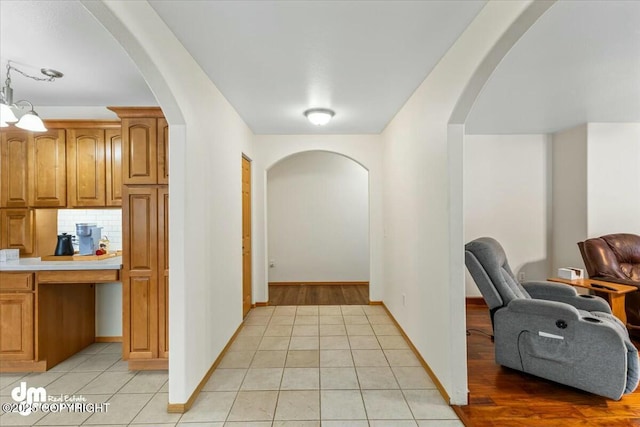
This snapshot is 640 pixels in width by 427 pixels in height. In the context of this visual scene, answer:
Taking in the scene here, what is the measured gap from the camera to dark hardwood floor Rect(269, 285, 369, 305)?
494 centimetres

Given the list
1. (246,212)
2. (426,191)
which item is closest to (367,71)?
(426,191)

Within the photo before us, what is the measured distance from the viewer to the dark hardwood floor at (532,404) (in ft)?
6.72

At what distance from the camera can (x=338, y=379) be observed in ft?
8.41

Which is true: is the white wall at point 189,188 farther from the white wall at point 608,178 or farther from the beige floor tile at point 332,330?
the white wall at point 608,178

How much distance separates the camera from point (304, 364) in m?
2.83

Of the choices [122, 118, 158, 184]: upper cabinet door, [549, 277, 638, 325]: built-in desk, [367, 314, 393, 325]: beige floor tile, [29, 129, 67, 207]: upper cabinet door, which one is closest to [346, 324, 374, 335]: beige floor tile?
[367, 314, 393, 325]: beige floor tile

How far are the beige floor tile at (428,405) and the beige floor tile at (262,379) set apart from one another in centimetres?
103

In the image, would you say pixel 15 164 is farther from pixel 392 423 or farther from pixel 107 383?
pixel 392 423

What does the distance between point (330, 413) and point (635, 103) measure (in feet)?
14.2

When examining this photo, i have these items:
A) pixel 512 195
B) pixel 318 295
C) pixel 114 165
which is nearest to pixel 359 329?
pixel 318 295

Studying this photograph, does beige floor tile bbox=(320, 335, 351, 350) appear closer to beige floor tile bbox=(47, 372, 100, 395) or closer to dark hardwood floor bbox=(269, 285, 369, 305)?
dark hardwood floor bbox=(269, 285, 369, 305)

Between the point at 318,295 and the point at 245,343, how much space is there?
2173 mm

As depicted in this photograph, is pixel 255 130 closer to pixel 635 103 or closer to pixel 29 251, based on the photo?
pixel 29 251

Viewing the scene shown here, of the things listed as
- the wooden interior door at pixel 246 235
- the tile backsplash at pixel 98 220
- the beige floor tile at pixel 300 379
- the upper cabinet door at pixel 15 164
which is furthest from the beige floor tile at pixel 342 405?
the upper cabinet door at pixel 15 164
